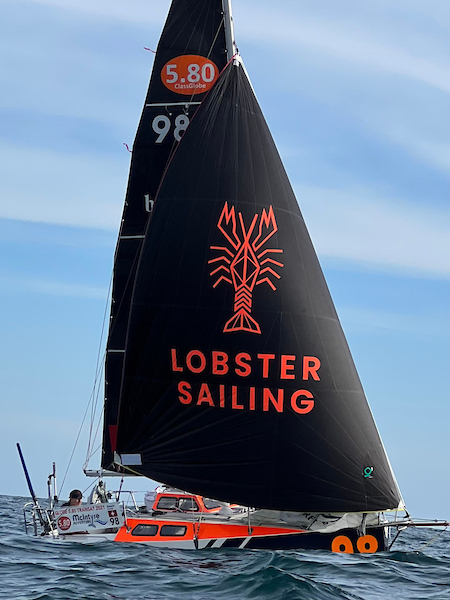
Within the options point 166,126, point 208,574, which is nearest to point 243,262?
point 166,126

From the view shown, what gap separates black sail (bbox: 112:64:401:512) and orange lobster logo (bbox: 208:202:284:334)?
22 millimetres

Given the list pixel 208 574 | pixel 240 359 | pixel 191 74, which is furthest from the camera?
pixel 191 74

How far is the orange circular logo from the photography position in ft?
73.6

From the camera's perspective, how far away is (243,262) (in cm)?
1823

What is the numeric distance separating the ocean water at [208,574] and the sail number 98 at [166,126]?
35.5ft

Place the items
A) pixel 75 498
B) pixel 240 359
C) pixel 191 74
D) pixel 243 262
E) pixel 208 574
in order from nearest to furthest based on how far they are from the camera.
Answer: pixel 208 574, pixel 240 359, pixel 243 262, pixel 75 498, pixel 191 74

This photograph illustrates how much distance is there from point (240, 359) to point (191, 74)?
883cm

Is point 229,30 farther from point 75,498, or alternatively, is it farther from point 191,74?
point 75,498

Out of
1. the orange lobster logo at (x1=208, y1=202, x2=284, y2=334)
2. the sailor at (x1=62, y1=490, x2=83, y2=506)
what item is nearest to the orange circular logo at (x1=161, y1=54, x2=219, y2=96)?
the orange lobster logo at (x1=208, y1=202, x2=284, y2=334)

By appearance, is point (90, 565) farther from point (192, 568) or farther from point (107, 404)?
point (107, 404)

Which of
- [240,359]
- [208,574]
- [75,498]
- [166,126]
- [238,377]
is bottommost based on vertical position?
[208,574]

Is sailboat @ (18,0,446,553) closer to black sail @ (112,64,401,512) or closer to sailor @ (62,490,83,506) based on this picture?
black sail @ (112,64,401,512)

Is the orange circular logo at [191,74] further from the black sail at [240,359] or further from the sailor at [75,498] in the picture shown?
the sailor at [75,498]

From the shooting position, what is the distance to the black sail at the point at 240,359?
1733cm
